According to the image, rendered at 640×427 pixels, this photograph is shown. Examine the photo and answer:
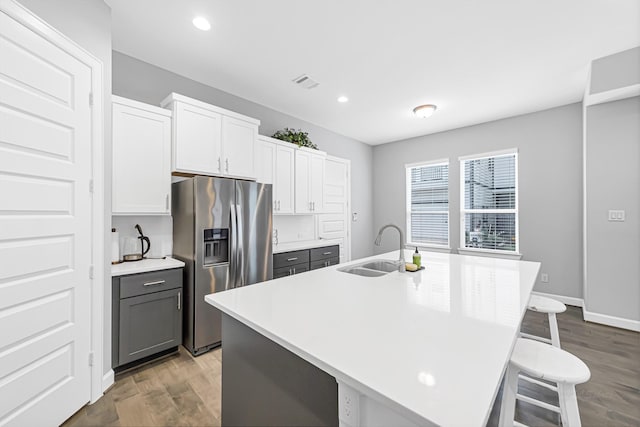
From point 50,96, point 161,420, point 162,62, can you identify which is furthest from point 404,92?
point 161,420

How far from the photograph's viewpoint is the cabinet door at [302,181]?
3.94 meters

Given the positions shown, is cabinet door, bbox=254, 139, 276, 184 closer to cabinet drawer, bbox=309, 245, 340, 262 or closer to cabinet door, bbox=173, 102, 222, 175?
cabinet door, bbox=173, 102, 222, 175

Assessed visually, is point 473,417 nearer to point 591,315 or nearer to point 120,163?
point 120,163

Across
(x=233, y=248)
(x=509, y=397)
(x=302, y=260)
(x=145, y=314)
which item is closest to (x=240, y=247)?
(x=233, y=248)

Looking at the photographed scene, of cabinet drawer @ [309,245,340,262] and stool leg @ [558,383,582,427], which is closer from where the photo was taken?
stool leg @ [558,383,582,427]

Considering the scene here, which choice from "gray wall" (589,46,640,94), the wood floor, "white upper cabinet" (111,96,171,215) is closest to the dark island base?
the wood floor

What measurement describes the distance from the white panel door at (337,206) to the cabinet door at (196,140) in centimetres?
225

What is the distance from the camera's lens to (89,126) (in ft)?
6.13

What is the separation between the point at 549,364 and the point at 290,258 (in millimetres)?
2685

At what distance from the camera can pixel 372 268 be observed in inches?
97.0

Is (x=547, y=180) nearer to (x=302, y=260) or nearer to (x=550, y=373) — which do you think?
(x=302, y=260)

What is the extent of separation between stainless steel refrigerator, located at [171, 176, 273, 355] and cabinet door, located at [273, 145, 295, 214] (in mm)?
691

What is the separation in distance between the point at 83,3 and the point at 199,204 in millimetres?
1589

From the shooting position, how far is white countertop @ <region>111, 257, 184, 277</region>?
214 cm
